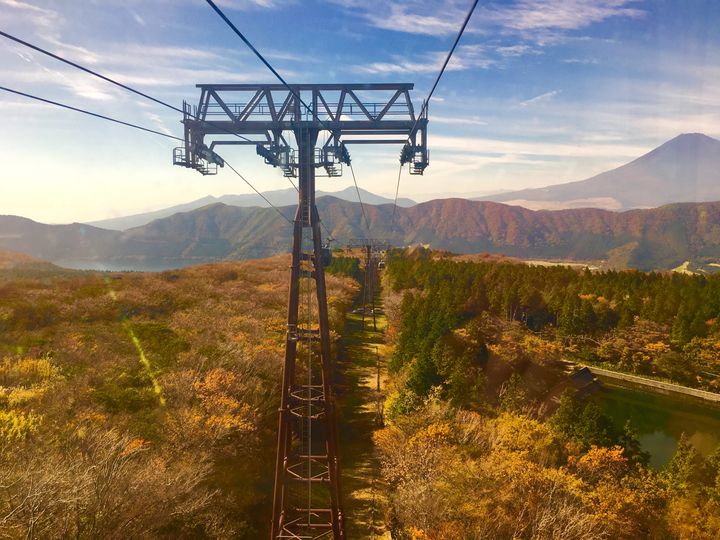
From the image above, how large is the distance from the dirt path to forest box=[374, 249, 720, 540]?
4.34 ft

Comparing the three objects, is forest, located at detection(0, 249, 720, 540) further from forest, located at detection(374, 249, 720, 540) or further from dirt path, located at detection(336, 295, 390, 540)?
dirt path, located at detection(336, 295, 390, 540)

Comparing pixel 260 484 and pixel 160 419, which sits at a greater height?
pixel 160 419

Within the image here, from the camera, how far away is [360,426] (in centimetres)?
2909

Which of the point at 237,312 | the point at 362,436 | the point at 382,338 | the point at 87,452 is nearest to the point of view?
the point at 87,452

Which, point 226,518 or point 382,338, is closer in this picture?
point 226,518

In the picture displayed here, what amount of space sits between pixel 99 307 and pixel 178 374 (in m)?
19.9

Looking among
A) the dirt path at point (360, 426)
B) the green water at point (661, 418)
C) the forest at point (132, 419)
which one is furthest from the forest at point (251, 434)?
the green water at point (661, 418)

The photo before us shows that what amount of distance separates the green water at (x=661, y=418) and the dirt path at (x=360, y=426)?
20956 millimetres

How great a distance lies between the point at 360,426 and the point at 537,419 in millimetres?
12448

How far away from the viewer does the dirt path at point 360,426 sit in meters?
19.5

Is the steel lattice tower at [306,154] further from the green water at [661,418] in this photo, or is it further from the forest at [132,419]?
the green water at [661,418]

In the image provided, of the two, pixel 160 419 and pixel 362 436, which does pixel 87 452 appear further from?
pixel 362 436

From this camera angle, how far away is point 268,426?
2353 cm

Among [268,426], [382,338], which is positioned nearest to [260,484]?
[268,426]
